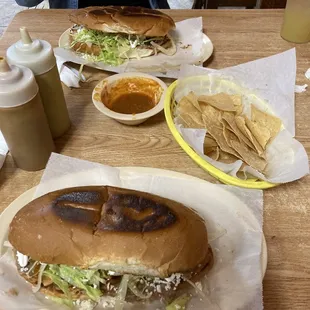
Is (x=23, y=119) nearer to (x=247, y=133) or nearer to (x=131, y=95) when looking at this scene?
(x=131, y=95)

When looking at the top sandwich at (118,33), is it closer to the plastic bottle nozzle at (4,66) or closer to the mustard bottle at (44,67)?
the mustard bottle at (44,67)

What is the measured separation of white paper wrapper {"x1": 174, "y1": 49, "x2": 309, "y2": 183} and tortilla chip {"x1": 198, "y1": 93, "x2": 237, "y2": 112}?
7cm

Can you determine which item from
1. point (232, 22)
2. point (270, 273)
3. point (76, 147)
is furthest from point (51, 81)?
point (232, 22)

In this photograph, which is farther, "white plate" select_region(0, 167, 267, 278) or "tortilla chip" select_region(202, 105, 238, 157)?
"tortilla chip" select_region(202, 105, 238, 157)

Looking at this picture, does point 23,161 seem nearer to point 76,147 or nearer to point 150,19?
point 76,147

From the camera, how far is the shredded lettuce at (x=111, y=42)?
173 cm

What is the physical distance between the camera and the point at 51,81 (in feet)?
4.03

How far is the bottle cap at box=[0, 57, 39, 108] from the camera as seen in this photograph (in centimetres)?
105

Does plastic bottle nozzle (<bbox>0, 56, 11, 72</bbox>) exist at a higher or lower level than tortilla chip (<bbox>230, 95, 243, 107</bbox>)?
higher

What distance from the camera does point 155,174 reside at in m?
1.17

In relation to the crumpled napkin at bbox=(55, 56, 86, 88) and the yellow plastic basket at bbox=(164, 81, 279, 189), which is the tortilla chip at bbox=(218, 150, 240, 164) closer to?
the yellow plastic basket at bbox=(164, 81, 279, 189)

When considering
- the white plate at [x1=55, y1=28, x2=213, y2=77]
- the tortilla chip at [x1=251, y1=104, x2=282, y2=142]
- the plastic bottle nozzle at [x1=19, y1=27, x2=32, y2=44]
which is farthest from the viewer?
the white plate at [x1=55, y1=28, x2=213, y2=77]

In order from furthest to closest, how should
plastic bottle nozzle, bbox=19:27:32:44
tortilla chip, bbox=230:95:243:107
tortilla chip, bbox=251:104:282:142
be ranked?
tortilla chip, bbox=230:95:243:107, tortilla chip, bbox=251:104:282:142, plastic bottle nozzle, bbox=19:27:32:44

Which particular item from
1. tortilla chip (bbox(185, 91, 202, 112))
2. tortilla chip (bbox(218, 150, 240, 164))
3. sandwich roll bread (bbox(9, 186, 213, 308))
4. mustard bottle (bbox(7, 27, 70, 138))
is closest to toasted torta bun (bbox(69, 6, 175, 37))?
tortilla chip (bbox(185, 91, 202, 112))
